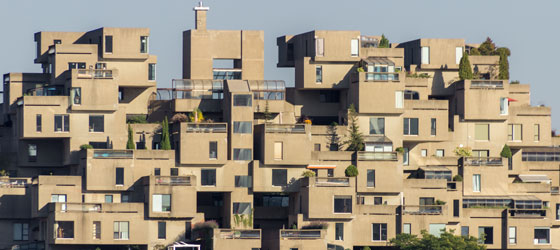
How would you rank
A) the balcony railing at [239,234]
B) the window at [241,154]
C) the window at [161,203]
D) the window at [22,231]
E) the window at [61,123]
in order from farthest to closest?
the window at [22,231] → the window at [61,123] → the window at [241,154] → the window at [161,203] → the balcony railing at [239,234]

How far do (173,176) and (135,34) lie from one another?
14.8 m

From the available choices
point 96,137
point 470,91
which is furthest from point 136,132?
point 470,91

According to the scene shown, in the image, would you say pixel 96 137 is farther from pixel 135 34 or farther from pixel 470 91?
pixel 470 91

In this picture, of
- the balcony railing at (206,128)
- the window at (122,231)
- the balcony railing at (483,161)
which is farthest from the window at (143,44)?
the balcony railing at (483,161)

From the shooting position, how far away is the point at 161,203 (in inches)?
5674

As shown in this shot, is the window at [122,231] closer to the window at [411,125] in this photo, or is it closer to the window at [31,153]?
the window at [31,153]

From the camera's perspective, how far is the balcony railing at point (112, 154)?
479 feet

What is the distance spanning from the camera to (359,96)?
152 m

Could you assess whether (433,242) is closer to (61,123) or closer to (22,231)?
(61,123)

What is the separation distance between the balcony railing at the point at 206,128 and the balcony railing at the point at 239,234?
28.2 ft

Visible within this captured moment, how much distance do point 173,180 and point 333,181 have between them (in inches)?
493

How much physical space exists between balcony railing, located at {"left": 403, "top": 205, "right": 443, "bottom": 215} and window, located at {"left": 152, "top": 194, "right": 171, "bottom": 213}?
19.0 m

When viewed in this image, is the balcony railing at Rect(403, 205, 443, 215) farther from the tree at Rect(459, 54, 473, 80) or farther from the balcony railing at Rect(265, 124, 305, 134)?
the tree at Rect(459, 54, 473, 80)

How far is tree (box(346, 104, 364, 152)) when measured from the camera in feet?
493
